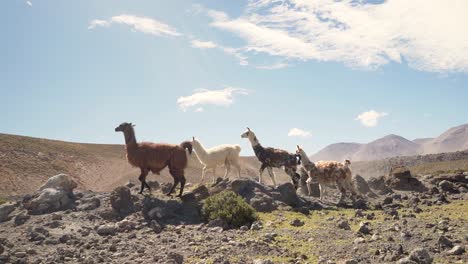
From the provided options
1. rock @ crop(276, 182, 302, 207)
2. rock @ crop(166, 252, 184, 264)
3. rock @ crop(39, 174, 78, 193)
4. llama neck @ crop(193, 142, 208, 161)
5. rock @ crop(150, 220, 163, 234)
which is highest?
llama neck @ crop(193, 142, 208, 161)

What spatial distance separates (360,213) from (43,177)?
152 ft

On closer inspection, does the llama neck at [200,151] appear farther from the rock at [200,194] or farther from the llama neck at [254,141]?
the rock at [200,194]

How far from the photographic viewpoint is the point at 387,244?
1177 cm

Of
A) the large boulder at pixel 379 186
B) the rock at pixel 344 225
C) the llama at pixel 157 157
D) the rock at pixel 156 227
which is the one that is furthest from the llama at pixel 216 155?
the large boulder at pixel 379 186

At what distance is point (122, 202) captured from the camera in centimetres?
1703

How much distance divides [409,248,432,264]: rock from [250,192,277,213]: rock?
333 inches

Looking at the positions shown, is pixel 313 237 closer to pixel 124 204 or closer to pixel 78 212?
pixel 124 204

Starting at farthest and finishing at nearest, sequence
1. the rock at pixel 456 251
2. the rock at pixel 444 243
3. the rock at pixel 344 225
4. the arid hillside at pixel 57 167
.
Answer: the arid hillside at pixel 57 167
the rock at pixel 344 225
the rock at pixel 444 243
the rock at pixel 456 251

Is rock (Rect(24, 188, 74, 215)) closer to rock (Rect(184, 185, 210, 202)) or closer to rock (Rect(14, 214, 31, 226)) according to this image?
rock (Rect(14, 214, 31, 226))

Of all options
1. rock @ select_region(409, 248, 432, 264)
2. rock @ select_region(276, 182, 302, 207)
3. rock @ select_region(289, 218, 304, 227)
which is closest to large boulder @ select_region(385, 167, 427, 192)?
rock @ select_region(276, 182, 302, 207)

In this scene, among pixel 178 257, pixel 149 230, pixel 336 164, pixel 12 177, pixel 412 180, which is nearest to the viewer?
pixel 178 257

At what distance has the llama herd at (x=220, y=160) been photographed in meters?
19.3

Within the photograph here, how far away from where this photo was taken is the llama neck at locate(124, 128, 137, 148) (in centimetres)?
1961

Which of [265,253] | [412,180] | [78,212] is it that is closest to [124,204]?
[78,212]
